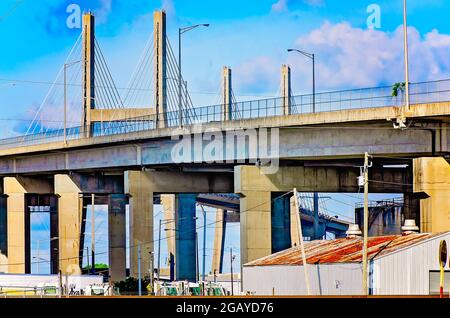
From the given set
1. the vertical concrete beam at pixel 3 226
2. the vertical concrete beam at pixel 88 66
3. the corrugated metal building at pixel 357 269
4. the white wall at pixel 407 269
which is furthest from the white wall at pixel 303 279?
the vertical concrete beam at pixel 3 226

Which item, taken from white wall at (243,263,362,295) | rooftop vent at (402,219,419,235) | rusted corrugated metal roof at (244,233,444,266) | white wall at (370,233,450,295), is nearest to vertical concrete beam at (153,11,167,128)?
rusted corrugated metal roof at (244,233,444,266)

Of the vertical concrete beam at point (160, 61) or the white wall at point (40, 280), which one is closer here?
the white wall at point (40, 280)

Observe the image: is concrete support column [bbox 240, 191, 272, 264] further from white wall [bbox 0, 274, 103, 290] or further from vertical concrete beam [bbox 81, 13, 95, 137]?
vertical concrete beam [bbox 81, 13, 95, 137]

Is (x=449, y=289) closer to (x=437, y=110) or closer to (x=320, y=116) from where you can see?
(x=437, y=110)

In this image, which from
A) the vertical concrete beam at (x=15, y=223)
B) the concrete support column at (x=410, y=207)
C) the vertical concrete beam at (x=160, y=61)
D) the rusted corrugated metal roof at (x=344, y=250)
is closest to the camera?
the rusted corrugated metal roof at (x=344, y=250)

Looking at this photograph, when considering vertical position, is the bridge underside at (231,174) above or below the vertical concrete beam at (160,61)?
below

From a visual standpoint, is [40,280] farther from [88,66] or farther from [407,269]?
[407,269]

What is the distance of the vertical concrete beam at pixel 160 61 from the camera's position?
10938 centimetres

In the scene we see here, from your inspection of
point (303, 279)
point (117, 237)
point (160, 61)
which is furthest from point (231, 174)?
point (303, 279)

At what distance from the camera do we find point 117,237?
11644 centimetres

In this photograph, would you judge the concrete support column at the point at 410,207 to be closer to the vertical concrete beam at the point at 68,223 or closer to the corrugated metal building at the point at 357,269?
the corrugated metal building at the point at 357,269

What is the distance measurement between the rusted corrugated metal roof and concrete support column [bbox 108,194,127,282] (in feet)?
162

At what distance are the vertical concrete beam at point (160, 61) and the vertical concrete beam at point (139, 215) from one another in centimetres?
1003

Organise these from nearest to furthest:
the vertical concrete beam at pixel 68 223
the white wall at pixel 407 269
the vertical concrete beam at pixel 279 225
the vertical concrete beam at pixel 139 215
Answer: the white wall at pixel 407 269, the vertical concrete beam at pixel 279 225, the vertical concrete beam at pixel 139 215, the vertical concrete beam at pixel 68 223
